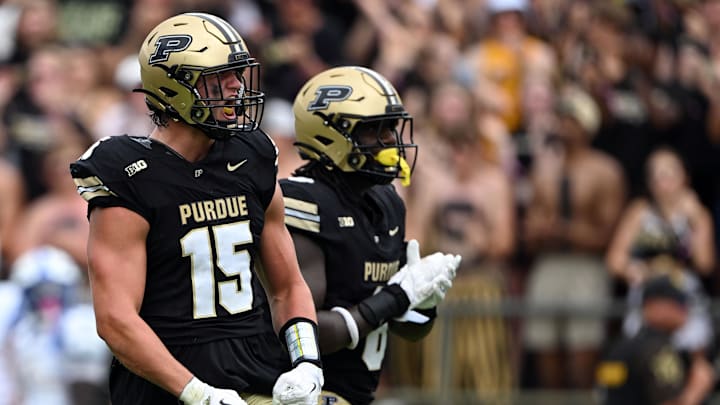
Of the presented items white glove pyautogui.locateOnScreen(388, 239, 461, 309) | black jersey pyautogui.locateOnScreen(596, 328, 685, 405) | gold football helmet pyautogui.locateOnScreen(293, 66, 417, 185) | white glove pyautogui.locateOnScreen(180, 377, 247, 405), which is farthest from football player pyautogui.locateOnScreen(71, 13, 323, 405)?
black jersey pyautogui.locateOnScreen(596, 328, 685, 405)

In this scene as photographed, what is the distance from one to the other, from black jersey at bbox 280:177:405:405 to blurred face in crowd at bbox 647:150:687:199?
212 inches

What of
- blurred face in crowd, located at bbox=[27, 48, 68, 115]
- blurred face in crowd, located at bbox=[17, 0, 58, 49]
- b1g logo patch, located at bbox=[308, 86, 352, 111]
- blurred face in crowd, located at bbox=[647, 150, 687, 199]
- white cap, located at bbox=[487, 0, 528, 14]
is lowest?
blurred face in crowd, located at bbox=[647, 150, 687, 199]

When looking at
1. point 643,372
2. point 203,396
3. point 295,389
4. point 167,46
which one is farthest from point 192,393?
point 643,372

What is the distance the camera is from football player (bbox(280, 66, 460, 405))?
6664 mm

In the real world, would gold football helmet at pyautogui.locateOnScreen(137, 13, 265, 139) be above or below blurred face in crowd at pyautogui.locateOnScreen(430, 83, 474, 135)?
above

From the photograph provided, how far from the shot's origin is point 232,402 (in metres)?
5.49

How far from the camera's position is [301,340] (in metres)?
5.90

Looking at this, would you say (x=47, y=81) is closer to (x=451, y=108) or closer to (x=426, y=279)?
(x=451, y=108)

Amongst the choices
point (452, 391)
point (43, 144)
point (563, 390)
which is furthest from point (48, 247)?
point (563, 390)

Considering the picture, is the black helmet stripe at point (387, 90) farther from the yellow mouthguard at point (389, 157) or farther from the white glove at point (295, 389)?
the white glove at point (295, 389)

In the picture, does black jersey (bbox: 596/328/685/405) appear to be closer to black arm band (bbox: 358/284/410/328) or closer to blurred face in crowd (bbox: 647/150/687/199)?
blurred face in crowd (bbox: 647/150/687/199)

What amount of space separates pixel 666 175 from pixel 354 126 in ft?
18.2

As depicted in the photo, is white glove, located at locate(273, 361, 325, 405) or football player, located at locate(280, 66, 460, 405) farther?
football player, located at locate(280, 66, 460, 405)

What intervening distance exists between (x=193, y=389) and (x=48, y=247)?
21.0 feet
